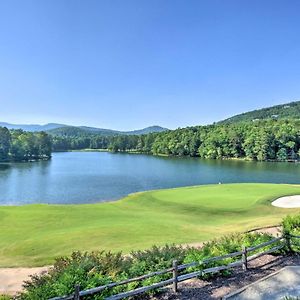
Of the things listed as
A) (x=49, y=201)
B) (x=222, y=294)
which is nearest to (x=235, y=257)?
(x=222, y=294)

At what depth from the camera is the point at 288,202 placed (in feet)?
98.3

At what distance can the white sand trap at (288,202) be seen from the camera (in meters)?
28.8

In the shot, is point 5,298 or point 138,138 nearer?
point 5,298

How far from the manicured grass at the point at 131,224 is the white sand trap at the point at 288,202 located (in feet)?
2.63

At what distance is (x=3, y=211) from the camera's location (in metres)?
27.2

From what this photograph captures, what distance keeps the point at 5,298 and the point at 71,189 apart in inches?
1716

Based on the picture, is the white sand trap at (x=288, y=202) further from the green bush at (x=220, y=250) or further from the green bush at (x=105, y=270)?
the green bush at (x=105, y=270)

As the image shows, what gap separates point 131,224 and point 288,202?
15684mm

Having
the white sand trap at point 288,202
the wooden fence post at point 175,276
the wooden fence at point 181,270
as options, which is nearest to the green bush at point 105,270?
the wooden fence at point 181,270

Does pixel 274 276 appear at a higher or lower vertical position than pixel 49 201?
higher

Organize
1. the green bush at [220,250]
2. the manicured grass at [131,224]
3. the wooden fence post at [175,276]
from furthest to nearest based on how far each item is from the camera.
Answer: the manicured grass at [131,224] → the green bush at [220,250] → the wooden fence post at [175,276]

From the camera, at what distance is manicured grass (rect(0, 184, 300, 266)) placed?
1695cm

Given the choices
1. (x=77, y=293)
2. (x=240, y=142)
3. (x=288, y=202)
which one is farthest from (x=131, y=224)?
(x=240, y=142)

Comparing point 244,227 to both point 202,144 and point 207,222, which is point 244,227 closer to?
point 207,222
